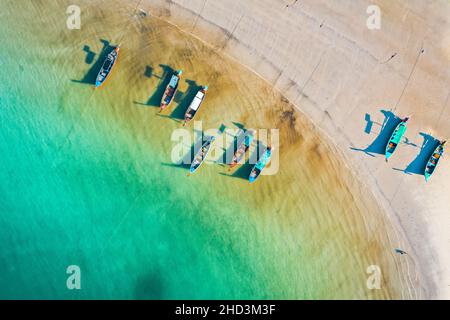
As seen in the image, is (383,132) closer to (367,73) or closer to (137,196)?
(367,73)

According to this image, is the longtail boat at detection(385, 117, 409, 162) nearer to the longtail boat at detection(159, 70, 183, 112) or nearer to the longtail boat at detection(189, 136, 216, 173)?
the longtail boat at detection(189, 136, 216, 173)

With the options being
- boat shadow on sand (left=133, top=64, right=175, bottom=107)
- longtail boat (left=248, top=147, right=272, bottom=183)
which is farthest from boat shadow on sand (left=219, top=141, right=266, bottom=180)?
boat shadow on sand (left=133, top=64, right=175, bottom=107)

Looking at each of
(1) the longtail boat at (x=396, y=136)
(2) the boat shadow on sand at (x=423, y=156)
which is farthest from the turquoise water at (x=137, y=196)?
(2) the boat shadow on sand at (x=423, y=156)

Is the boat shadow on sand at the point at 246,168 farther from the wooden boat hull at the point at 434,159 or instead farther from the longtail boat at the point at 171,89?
the wooden boat hull at the point at 434,159

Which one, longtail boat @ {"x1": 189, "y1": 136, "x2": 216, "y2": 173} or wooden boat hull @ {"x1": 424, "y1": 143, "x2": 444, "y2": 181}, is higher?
longtail boat @ {"x1": 189, "y1": 136, "x2": 216, "y2": 173}
